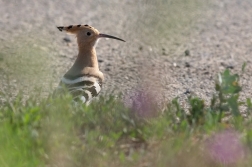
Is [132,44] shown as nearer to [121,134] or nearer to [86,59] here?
[86,59]

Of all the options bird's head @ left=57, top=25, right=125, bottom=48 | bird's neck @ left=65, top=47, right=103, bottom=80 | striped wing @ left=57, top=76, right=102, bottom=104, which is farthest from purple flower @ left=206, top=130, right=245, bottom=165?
bird's head @ left=57, top=25, right=125, bottom=48

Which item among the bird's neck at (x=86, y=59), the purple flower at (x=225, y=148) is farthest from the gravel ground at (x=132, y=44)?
the purple flower at (x=225, y=148)

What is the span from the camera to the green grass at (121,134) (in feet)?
12.9

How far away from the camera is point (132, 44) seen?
7.75 meters

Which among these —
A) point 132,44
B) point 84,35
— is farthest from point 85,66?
point 132,44

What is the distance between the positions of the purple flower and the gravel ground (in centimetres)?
51

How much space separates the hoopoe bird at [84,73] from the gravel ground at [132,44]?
0.14 meters

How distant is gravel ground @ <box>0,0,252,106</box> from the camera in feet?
20.7

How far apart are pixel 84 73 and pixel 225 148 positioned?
7.17 feet

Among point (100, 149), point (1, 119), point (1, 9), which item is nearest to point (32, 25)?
point (1, 9)

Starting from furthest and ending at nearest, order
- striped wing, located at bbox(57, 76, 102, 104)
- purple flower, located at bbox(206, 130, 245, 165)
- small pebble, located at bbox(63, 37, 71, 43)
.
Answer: small pebble, located at bbox(63, 37, 71, 43) < striped wing, located at bbox(57, 76, 102, 104) < purple flower, located at bbox(206, 130, 245, 165)

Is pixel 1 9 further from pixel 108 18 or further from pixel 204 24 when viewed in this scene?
pixel 204 24

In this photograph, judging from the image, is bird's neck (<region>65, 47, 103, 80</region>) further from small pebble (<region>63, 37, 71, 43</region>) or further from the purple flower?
the purple flower

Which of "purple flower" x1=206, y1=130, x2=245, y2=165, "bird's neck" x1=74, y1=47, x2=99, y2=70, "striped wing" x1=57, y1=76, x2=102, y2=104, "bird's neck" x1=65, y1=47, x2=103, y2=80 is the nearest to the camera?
"purple flower" x1=206, y1=130, x2=245, y2=165
